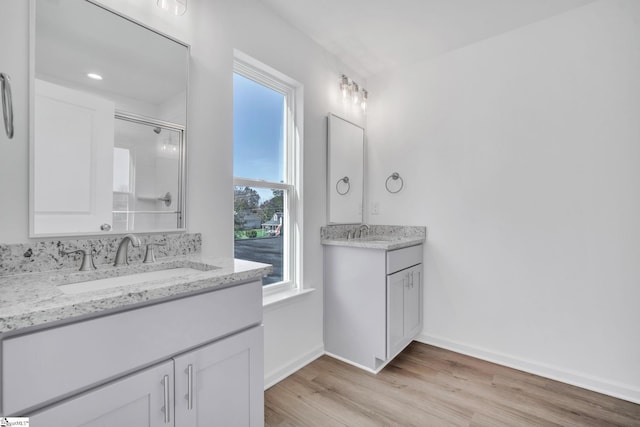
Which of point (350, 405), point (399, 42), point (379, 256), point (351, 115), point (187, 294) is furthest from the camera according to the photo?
point (351, 115)

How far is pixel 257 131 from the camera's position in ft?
7.02

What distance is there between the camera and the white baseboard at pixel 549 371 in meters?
1.92

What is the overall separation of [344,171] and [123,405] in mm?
2225

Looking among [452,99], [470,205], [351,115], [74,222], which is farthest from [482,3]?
[74,222]

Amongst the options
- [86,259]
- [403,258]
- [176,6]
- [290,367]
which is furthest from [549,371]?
[176,6]

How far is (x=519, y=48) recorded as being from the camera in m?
2.29

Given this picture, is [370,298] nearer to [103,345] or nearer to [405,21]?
[103,345]

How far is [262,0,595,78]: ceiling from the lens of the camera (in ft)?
6.64

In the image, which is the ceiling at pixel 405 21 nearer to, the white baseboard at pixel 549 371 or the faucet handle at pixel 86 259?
the faucet handle at pixel 86 259

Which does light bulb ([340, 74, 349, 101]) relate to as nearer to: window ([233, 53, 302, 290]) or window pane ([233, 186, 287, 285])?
window ([233, 53, 302, 290])

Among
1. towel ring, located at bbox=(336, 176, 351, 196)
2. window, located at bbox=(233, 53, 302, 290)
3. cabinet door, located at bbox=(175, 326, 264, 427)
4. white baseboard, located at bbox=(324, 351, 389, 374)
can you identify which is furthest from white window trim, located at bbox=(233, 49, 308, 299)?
cabinet door, located at bbox=(175, 326, 264, 427)

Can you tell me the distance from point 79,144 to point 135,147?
216 mm

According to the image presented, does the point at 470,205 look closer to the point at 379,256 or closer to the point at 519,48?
the point at 379,256

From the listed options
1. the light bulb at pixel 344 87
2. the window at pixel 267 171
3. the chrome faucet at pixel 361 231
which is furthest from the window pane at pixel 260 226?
the light bulb at pixel 344 87
